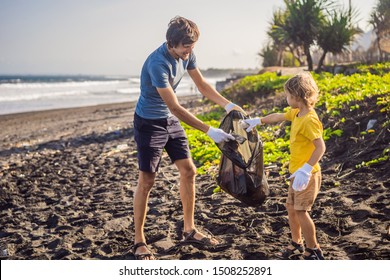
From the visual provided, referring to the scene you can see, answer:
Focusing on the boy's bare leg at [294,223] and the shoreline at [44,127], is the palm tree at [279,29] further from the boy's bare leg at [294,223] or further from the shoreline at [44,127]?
the boy's bare leg at [294,223]

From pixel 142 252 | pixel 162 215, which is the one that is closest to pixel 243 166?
pixel 142 252

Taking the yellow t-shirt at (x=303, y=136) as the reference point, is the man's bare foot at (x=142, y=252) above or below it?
below

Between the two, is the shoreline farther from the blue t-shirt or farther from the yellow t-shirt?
the yellow t-shirt

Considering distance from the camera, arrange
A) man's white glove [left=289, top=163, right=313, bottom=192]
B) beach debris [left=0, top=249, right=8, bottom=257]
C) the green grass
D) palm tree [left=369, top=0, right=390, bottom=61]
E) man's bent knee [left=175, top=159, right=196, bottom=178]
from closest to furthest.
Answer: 1. man's white glove [left=289, top=163, right=313, bottom=192]
2. man's bent knee [left=175, top=159, right=196, bottom=178]
3. beach debris [left=0, top=249, right=8, bottom=257]
4. the green grass
5. palm tree [left=369, top=0, right=390, bottom=61]

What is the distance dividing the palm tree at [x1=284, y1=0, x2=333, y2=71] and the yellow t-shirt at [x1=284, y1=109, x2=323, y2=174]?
405 inches

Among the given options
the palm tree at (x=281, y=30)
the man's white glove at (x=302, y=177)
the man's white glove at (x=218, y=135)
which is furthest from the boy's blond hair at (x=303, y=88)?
the palm tree at (x=281, y=30)

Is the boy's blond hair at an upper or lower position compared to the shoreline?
upper

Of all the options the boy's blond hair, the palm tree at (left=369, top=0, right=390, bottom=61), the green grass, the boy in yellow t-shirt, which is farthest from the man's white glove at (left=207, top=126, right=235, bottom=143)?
the palm tree at (left=369, top=0, right=390, bottom=61)

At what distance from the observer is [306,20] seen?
13.1 metres

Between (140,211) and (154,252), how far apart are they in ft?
1.19

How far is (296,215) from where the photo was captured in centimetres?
338

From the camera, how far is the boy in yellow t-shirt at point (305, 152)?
3.12m

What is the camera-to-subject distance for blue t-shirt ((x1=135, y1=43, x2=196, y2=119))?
3.45m

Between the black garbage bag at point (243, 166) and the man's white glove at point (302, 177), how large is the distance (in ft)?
1.84
